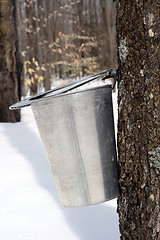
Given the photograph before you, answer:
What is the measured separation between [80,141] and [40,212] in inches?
38.5

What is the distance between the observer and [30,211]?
7.60ft

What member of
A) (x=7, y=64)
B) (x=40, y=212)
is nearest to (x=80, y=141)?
(x=40, y=212)

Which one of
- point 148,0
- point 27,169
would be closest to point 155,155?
point 148,0

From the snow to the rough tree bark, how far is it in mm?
530

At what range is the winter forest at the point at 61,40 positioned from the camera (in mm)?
11258

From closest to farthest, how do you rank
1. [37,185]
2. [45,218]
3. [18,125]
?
[45,218]
[37,185]
[18,125]

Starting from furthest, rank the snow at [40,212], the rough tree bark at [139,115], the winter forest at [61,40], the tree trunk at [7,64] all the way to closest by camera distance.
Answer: the winter forest at [61,40]
the tree trunk at [7,64]
the snow at [40,212]
the rough tree bark at [139,115]

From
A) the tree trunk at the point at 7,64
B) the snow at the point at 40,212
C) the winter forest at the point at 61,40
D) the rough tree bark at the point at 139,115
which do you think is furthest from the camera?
the winter forest at the point at 61,40

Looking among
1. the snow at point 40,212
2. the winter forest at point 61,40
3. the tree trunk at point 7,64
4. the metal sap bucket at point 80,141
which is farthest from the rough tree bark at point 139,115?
the winter forest at point 61,40

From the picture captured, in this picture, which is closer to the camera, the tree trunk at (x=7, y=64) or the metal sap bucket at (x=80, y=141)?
the metal sap bucket at (x=80, y=141)

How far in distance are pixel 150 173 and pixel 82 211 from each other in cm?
96

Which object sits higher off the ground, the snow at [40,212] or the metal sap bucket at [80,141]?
the metal sap bucket at [80,141]

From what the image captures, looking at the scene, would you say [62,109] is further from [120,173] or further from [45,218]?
[45,218]

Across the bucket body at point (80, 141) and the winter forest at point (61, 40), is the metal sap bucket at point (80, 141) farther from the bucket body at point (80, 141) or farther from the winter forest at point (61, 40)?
the winter forest at point (61, 40)
